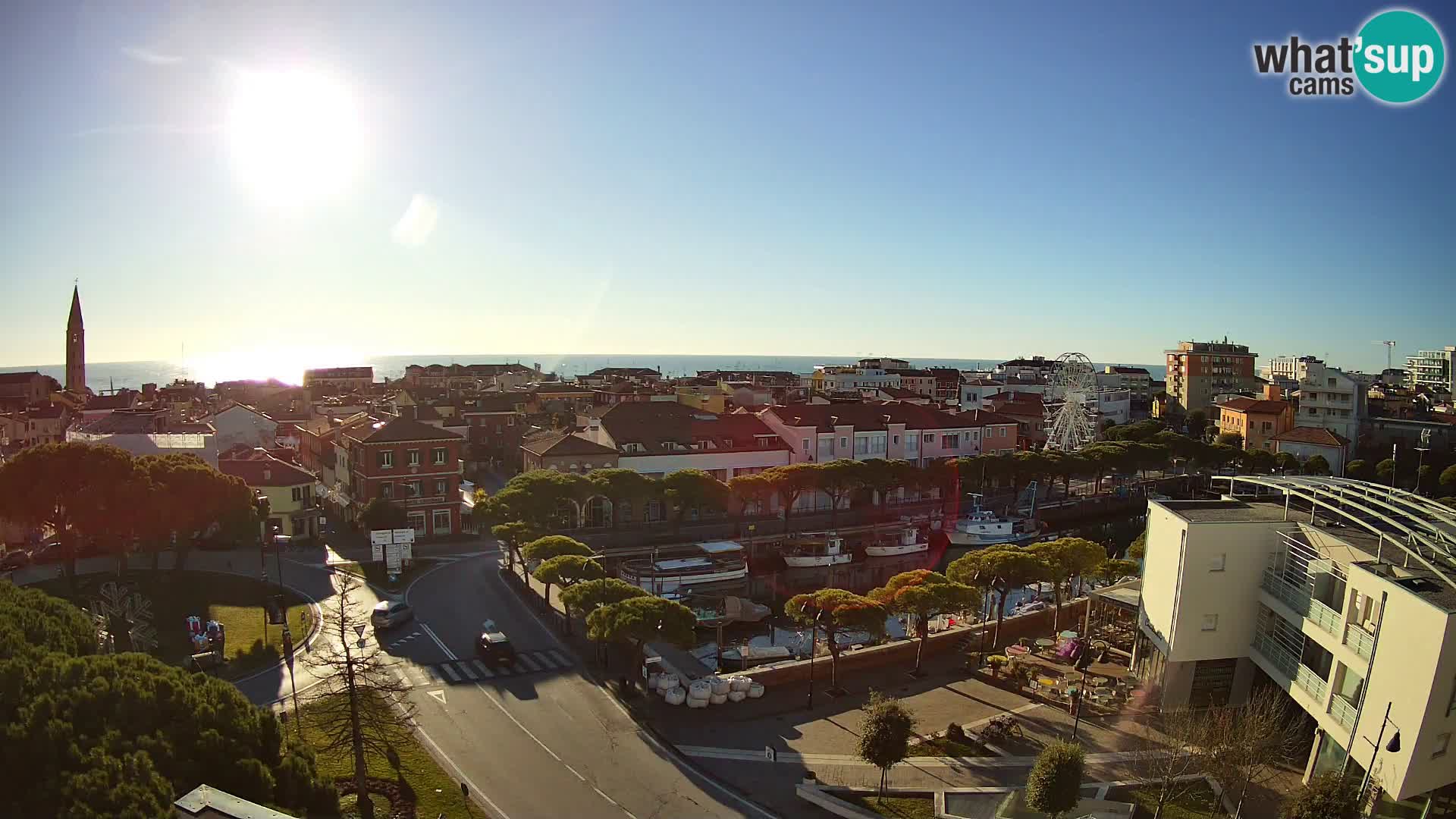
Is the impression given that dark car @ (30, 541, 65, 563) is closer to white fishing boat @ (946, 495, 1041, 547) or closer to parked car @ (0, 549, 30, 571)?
parked car @ (0, 549, 30, 571)

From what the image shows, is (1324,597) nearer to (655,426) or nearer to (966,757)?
(966,757)

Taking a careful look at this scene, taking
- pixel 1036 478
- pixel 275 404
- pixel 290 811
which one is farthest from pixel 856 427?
pixel 275 404

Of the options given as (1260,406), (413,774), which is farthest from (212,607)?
(1260,406)

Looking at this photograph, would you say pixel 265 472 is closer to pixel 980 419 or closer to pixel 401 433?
pixel 401 433

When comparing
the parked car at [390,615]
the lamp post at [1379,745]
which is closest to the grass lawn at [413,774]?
the parked car at [390,615]

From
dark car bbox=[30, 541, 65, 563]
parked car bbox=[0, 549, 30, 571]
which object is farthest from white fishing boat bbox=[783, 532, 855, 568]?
parked car bbox=[0, 549, 30, 571]
